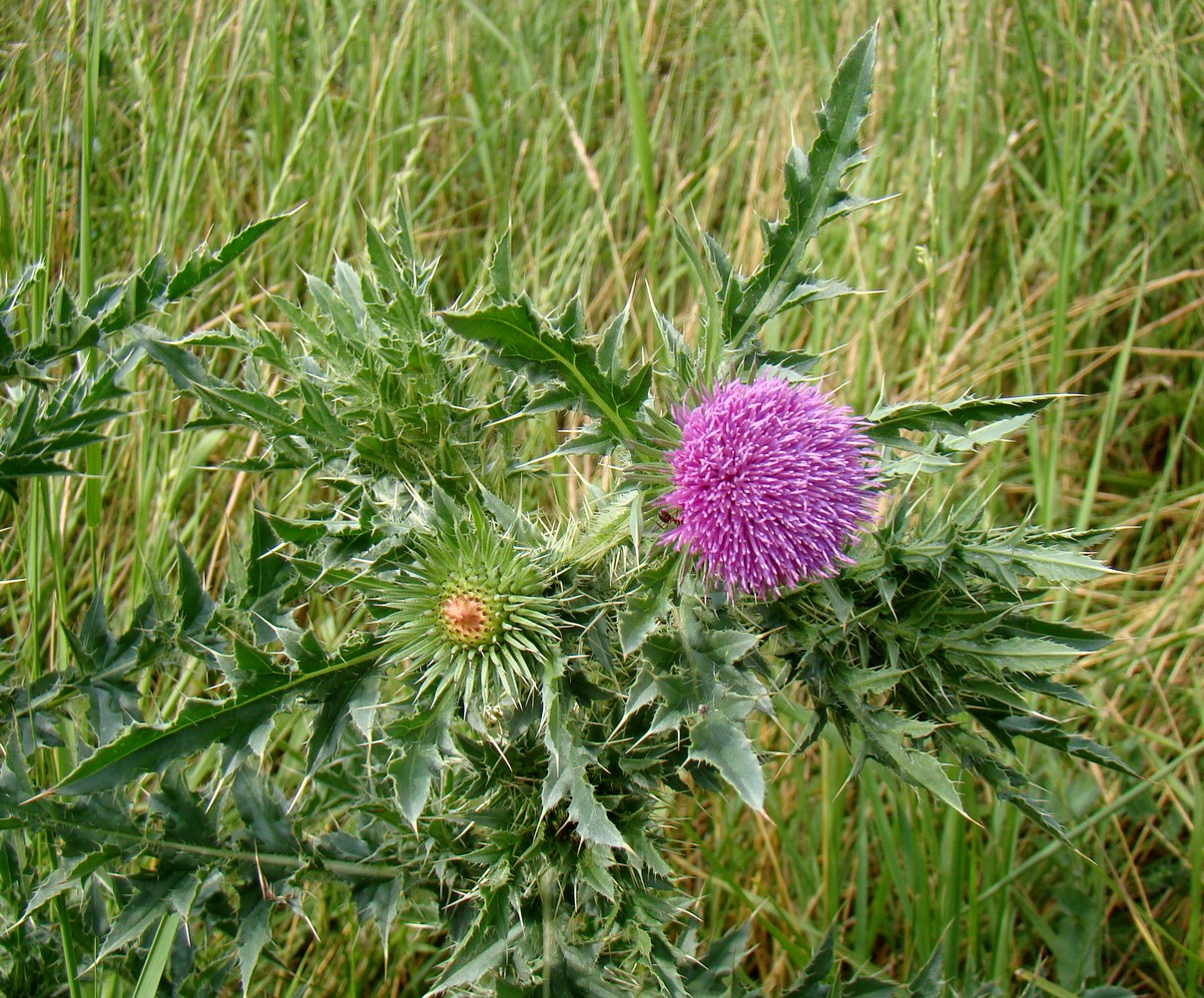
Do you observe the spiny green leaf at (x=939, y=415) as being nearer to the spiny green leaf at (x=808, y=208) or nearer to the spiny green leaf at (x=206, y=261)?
the spiny green leaf at (x=808, y=208)

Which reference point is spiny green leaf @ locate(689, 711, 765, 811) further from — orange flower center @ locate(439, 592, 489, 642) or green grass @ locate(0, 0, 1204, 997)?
green grass @ locate(0, 0, 1204, 997)

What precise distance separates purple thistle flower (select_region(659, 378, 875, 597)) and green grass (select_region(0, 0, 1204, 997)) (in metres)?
1.18

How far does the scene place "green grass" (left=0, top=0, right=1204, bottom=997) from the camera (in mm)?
2859

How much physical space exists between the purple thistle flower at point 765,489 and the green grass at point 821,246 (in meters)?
1.18

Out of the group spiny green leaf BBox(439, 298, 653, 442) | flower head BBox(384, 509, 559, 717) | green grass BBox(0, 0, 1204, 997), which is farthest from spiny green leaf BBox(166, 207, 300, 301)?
flower head BBox(384, 509, 559, 717)

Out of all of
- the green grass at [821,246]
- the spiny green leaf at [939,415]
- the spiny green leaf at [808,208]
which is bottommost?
the green grass at [821,246]

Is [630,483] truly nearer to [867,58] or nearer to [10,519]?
[867,58]

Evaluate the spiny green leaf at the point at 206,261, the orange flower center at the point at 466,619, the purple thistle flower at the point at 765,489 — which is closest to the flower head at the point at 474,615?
the orange flower center at the point at 466,619

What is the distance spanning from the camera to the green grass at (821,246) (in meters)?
2.86

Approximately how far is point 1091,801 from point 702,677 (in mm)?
2378

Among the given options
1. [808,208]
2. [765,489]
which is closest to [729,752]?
[765,489]

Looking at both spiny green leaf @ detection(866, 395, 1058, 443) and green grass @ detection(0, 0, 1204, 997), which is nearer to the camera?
spiny green leaf @ detection(866, 395, 1058, 443)

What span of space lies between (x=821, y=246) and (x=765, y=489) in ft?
8.85

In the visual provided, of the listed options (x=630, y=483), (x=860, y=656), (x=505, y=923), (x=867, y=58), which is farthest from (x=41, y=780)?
(x=867, y=58)
